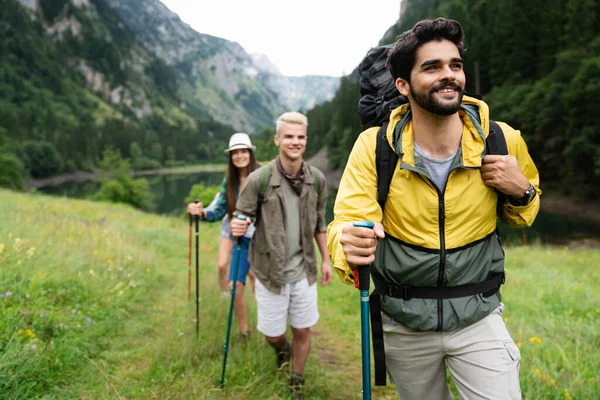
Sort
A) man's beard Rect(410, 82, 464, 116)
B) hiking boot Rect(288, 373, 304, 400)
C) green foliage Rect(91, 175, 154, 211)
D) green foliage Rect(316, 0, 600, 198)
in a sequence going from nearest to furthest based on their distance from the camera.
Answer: man's beard Rect(410, 82, 464, 116) → hiking boot Rect(288, 373, 304, 400) → green foliage Rect(316, 0, 600, 198) → green foliage Rect(91, 175, 154, 211)

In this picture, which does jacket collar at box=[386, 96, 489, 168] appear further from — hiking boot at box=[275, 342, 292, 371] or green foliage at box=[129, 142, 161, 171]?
green foliage at box=[129, 142, 161, 171]

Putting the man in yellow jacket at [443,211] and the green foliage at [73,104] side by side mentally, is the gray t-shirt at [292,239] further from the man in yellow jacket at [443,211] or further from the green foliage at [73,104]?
the green foliage at [73,104]

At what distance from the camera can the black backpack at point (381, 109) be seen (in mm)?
2166

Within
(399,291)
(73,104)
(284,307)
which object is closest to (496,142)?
(399,291)

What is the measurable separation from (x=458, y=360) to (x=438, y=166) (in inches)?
41.5

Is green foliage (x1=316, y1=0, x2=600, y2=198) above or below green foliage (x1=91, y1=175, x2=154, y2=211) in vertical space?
above

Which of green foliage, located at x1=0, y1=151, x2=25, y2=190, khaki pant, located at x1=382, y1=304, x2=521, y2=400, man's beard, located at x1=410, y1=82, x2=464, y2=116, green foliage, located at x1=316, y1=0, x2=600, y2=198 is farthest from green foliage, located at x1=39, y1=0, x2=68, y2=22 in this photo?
khaki pant, located at x1=382, y1=304, x2=521, y2=400

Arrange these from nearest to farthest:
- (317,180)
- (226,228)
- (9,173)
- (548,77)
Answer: (317,180) → (226,228) → (548,77) → (9,173)

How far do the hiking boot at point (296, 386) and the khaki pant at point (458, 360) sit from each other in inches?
57.8

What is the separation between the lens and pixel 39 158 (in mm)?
80125

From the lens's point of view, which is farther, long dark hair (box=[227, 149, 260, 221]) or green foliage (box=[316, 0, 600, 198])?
green foliage (box=[316, 0, 600, 198])

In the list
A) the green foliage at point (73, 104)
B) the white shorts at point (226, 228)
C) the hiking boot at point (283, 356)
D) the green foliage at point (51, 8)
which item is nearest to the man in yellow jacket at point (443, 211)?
the hiking boot at point (283, 356)

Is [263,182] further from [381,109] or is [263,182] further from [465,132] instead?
[465,132]

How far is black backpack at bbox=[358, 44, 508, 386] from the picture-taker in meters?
2.16
